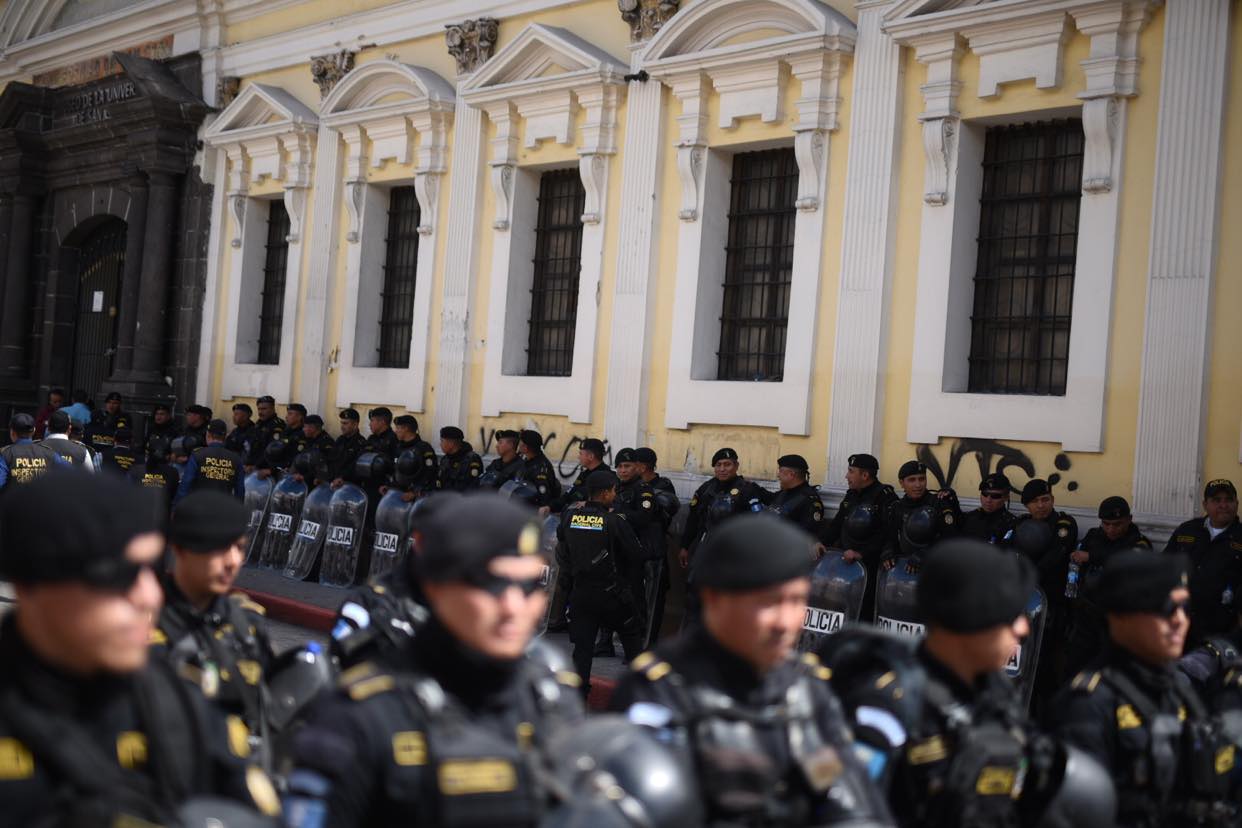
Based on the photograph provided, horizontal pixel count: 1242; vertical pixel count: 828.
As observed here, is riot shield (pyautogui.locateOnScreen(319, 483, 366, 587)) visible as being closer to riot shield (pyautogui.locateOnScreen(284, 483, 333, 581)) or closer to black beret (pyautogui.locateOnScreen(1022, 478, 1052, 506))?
riot shield (pyautogui.locateOnScreen(284, 483, 333, 581))

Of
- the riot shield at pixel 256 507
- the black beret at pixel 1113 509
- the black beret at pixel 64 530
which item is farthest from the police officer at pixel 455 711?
the riot shield at pixel 256 507

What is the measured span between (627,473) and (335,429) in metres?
6.51

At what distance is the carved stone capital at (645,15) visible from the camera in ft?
45.3

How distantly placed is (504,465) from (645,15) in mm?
4582

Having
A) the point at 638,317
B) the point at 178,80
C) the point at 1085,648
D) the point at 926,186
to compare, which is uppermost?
the point at 178,80

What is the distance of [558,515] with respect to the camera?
12.6m

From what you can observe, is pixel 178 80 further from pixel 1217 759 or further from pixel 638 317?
pixel 1217 759

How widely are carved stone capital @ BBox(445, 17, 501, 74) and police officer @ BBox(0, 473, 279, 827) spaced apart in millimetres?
13549

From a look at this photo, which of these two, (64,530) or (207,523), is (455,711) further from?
(207,523)

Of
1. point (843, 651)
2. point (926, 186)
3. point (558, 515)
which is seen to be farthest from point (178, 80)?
point (843, 651)

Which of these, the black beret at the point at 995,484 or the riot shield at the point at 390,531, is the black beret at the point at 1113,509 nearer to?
the black beret at the point at 995,484

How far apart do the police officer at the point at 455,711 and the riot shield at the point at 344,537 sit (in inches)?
461

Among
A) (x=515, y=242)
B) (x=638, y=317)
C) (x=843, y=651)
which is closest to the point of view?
(x=843, y=651)

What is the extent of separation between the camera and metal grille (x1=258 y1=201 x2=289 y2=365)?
752 inches
